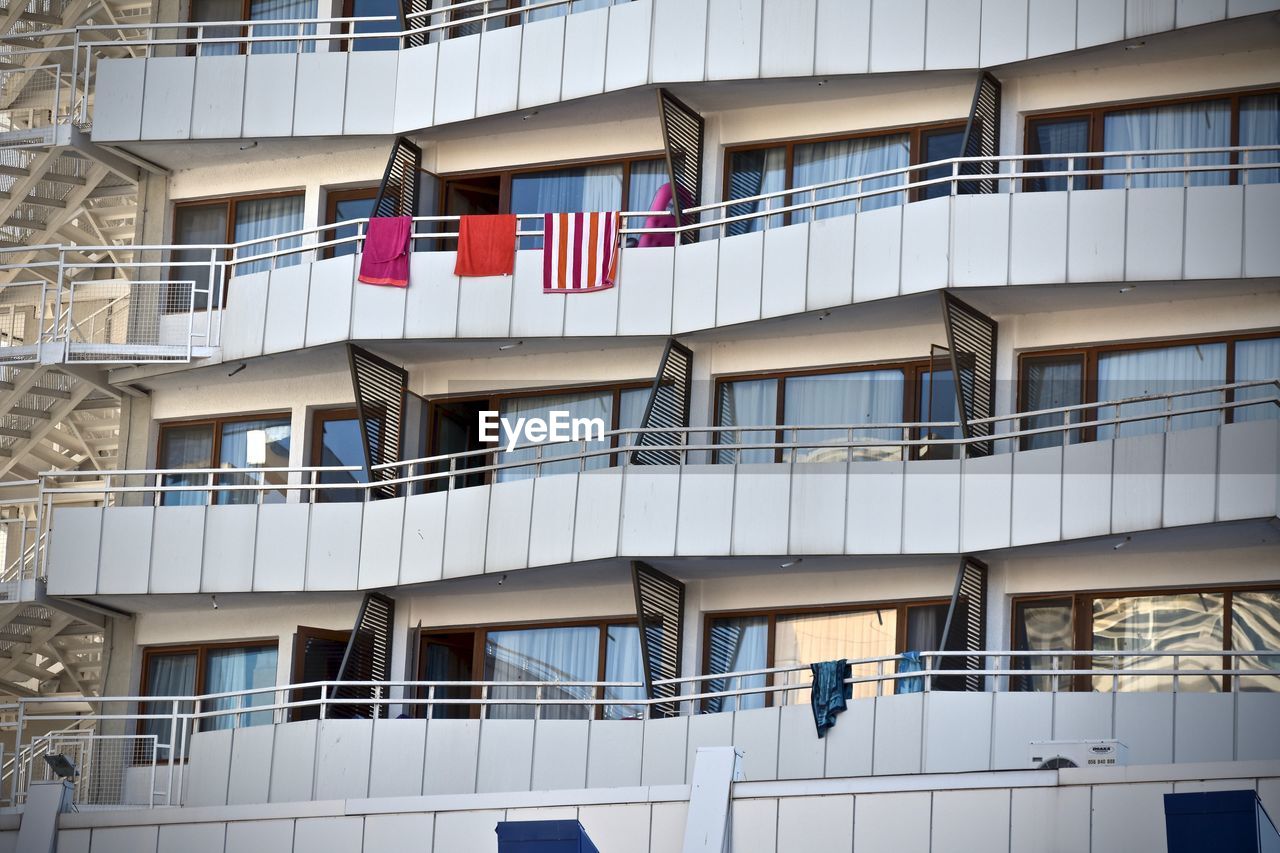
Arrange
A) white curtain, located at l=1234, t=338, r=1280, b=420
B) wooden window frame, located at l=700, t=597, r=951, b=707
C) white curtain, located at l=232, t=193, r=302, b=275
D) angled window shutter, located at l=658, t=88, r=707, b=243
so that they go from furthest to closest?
white curtain, located at l=232, t=193, r=302, b=275 → angled window shutter, located at l=658, t=88, r=707, b=243 → wooden window frame, located at l=700, t=597, r=951, b=707 → white curtain, located at l=1234, t=338, r=1280, b=420

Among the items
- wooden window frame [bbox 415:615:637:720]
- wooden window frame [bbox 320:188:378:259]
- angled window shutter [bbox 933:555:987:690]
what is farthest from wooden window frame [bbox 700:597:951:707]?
wooden window frame [bbox 320:188:378:259]

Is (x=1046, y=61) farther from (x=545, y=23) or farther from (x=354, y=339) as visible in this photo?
(x=354, y=339)

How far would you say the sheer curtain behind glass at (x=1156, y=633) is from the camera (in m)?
30.6

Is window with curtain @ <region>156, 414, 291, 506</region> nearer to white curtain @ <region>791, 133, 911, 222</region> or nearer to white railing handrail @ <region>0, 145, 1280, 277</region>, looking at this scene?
white railing handrail @ <region>0, 145, 1280, 277</region>

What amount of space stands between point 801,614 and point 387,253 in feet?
27.5

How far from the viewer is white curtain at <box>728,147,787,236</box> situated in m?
35.4

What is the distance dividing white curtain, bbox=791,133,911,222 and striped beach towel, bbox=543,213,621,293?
8.92ft

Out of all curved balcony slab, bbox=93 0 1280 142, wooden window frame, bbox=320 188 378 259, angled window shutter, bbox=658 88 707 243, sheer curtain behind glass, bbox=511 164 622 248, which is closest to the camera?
curved balcony slab, bbox=93 0 1280 142

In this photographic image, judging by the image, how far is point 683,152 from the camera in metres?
35.6

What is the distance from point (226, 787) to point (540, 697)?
4.64 m

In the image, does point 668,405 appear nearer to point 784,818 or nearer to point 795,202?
point 795,202

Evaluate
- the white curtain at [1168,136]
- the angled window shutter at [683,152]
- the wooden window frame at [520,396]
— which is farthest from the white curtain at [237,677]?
the white curtain at [1168,136]

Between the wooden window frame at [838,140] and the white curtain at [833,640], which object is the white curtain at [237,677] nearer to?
the white curtain at [833,640]

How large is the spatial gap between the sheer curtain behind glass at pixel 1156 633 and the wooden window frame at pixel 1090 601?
57 mm
